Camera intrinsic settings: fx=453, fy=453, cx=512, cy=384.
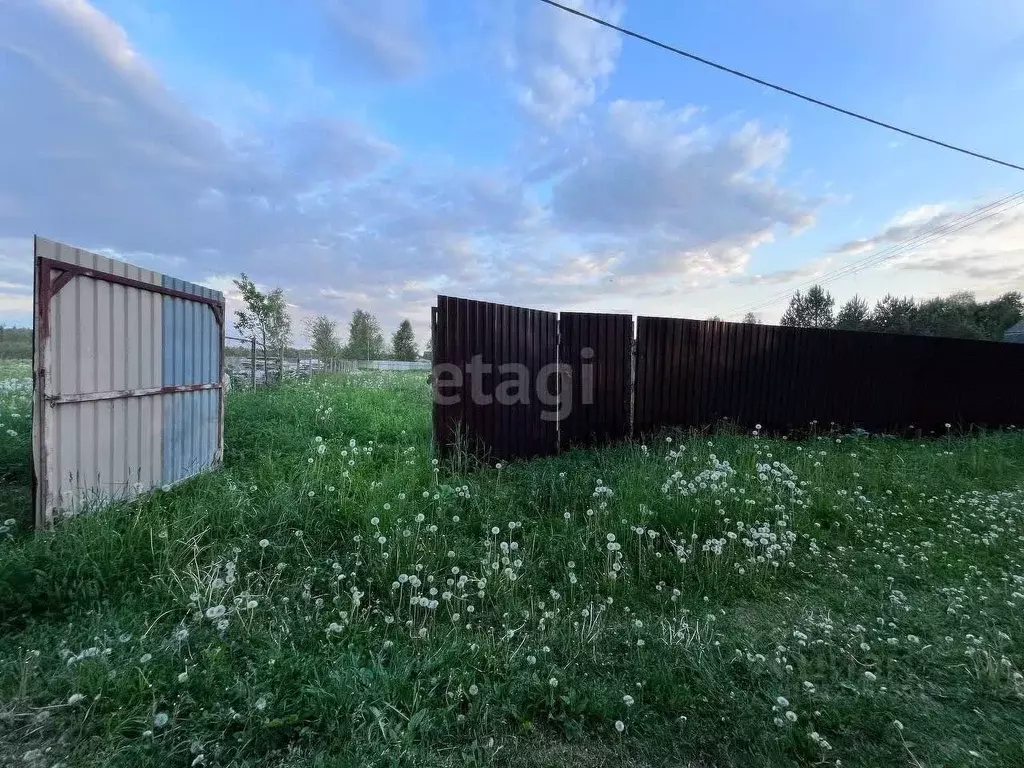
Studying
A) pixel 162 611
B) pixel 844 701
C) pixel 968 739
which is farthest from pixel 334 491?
pixel 968 739

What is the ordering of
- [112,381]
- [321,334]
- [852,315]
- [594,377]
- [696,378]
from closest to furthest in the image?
[112,381], [594,377], [696,378], [321,334], [852,315]

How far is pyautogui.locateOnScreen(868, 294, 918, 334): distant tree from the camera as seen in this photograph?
94.1 ft

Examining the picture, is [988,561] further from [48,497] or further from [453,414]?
[48,497]

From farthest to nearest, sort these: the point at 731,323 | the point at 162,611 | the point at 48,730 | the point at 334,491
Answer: the point at 731,323, the point at 334,491, the point at 162,611, the point at 48,730

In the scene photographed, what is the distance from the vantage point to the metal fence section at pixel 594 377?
17.3ft

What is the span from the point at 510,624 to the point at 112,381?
129 inches

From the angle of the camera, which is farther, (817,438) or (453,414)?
(817,438)

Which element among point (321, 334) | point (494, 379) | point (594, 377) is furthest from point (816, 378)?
point (321, 334)

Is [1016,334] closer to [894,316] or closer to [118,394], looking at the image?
[894,316]

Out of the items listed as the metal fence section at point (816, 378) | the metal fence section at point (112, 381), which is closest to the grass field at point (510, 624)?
the metal fence section at point (112, 381)

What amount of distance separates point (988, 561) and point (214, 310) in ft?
22.1

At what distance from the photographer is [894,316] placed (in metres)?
30.5

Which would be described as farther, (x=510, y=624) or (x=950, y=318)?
(x=950, y=318)

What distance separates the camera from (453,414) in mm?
4465
